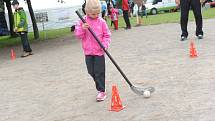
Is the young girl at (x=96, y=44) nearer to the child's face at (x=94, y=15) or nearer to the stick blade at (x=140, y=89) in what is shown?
the child's face at (x=94, y=15)

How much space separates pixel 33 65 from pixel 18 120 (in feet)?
20.2

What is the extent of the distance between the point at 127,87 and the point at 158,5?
37.9 meters

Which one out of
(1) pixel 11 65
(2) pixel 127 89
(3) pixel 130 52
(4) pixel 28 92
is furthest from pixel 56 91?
(1) pixel 11 65

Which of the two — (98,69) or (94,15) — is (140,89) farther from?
(94,15)

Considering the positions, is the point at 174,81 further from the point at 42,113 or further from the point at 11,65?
the point at 11,65

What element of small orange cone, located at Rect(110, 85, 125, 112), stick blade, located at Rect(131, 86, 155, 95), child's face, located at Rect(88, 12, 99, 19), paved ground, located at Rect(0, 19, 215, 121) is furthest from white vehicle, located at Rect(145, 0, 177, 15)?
small orange cone, located at Rect(110, 85, 125, 112)

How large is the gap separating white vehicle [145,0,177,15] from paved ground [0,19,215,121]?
101ft

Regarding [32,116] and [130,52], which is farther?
[130,52]

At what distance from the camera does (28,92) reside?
8828 millimetres

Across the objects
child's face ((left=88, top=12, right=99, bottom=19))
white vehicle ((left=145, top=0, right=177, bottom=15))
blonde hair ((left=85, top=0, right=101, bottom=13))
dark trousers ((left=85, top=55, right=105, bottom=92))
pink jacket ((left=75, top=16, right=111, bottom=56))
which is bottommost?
white vehicle ((left=145, top=0, right=177, bottom=15))

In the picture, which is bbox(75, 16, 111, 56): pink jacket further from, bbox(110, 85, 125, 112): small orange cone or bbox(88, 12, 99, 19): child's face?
bbox(110, 85, 125, 112): small orange cone

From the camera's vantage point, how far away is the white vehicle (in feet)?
143

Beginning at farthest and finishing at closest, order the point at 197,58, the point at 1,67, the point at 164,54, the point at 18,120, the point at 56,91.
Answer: the point at 1,67, the point at 164,54, the point at 197,58, the point at 56,91, the point at 18,120

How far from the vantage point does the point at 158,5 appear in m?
45.2
